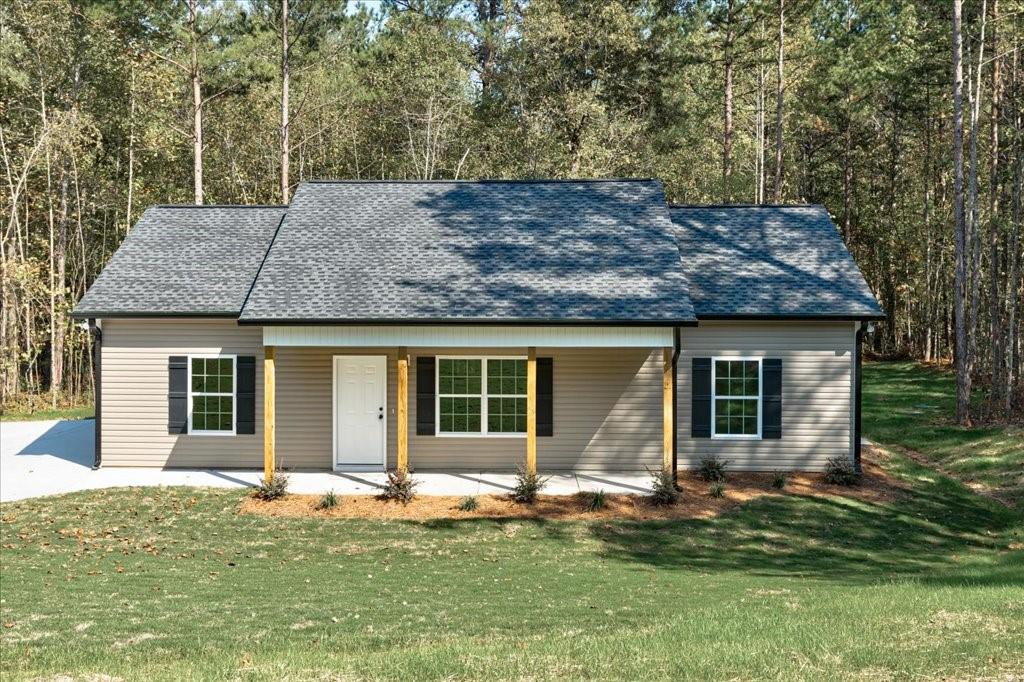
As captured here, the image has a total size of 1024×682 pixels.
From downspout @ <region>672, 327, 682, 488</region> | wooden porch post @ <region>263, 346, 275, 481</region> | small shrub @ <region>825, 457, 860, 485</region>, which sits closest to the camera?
wooden porch post @ <region>263, 346, 275, 481</region>

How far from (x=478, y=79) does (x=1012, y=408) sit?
2135 cm

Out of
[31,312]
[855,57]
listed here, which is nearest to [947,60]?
[855,57]

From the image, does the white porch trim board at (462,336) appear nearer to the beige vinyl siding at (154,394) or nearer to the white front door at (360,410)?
the white front door at (360,410)

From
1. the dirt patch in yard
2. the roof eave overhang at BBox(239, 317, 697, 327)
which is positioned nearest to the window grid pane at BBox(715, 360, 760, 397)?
the dirt patch in yard

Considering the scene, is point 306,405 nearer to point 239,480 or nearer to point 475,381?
point 239,480

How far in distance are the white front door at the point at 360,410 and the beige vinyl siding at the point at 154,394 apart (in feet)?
4.68

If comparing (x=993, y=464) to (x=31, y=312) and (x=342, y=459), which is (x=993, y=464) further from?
(x=31, y=312)

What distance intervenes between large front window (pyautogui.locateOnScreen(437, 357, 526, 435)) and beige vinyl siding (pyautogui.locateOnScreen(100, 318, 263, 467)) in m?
3.29

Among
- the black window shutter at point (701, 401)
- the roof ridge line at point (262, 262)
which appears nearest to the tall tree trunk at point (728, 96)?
the black window shutter at point (701, 401)

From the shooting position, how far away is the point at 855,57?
32938 millimetres

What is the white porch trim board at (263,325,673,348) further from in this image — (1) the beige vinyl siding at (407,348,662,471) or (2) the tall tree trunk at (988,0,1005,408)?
(2) the tall tree trunk at (988,0,1005,408)

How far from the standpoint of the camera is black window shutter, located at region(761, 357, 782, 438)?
16.7m

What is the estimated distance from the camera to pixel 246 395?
16.8 metres

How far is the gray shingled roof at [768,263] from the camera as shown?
655 inches
